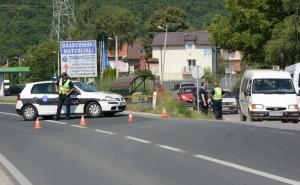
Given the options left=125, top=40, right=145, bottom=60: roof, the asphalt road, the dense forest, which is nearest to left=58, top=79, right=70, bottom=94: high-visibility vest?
the asphalt road

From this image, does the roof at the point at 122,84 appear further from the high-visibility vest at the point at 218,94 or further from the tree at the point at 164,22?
the tree at the point at 164,22

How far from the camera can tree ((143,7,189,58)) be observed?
346 feet

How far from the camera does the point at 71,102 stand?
25.1 m

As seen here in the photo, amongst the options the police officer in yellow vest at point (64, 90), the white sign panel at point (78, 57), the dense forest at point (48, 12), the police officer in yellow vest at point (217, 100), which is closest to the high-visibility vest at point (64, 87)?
the police officer in yellow vest at point (64, 90)

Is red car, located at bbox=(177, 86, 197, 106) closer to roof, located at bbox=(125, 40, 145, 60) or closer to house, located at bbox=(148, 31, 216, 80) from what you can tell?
house, located at bbox=(148, 31, 216, 80)

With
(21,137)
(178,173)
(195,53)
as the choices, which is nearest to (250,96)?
(21,137)

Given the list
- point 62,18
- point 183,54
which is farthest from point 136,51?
point 62,18

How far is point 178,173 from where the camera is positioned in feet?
32.9

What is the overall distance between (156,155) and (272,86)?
12.4 m

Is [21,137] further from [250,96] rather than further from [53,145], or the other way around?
[250,96]

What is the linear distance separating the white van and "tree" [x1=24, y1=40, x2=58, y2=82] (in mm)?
77461

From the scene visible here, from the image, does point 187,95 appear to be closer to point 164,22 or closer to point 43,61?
point 43,61

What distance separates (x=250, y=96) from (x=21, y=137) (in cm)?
963

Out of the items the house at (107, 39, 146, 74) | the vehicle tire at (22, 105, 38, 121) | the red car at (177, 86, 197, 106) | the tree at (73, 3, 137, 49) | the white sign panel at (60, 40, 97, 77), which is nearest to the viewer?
the vehicle tire at (22, 105, 38, 121)
